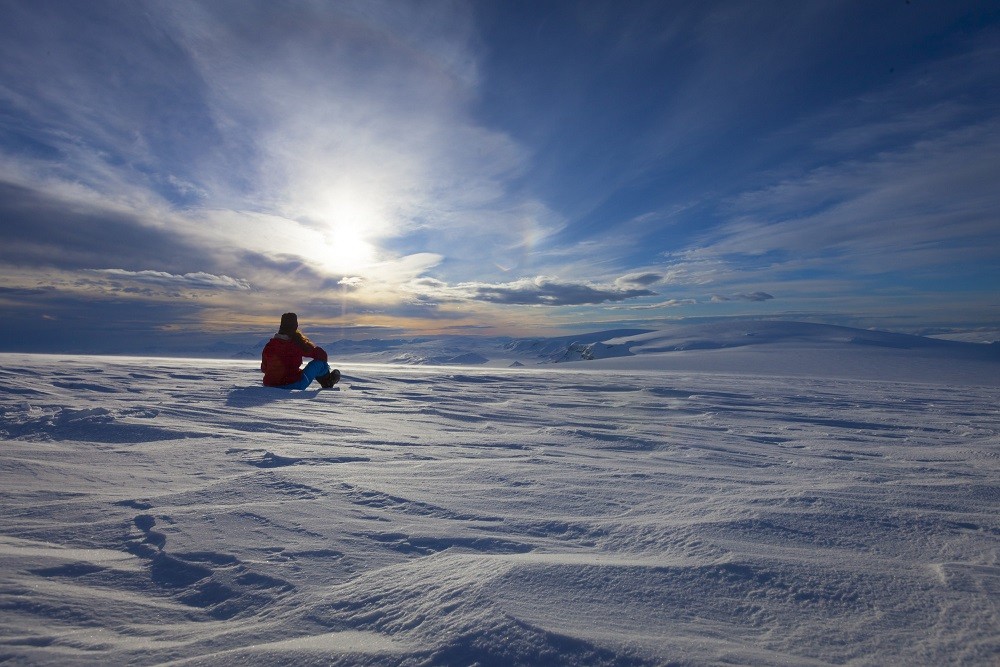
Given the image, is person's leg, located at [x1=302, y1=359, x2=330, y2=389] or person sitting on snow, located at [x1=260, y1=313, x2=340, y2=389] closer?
person sitting on snow, located at [x1=260, y1=313, x2=340, y2=389]

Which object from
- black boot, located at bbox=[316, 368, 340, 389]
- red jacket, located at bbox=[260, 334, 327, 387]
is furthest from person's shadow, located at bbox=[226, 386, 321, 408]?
black boot, located at bbox=[316, 368, 340, 389]

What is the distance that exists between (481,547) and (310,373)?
5517 mm

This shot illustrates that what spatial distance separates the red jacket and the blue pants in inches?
2.3

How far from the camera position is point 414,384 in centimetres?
805

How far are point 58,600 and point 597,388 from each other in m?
7.37

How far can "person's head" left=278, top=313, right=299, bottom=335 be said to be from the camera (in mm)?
6176

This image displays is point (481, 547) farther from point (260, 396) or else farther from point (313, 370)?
point (313, 370)

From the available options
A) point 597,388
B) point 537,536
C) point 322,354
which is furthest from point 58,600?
point 597,388

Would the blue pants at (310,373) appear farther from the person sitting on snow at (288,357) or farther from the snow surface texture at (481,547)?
the snow surface texture at (481,547)

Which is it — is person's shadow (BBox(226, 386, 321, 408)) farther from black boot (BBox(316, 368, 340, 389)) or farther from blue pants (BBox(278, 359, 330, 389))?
black boot (BBox(316, 368, 340, 389))

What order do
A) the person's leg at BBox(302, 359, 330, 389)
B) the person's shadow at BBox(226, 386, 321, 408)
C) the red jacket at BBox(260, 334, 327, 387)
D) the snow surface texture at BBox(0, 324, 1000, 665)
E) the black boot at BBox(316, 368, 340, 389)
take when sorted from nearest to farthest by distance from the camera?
the snow surface texture at BBox(0, 324, 1000, 665)
the person's shadow at BBox(226, 386, 321, 408)
the red jacket at BBox(260, 334, 327, 387)
the person's leg at BBox(302, 359, 330, 389)
the black boot at BBox(316, 368, 340, 389)

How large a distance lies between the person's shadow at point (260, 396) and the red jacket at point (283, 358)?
1.07 ft

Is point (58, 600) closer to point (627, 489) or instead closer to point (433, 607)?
point (433, 607)

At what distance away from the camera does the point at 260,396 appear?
17.0 ft
